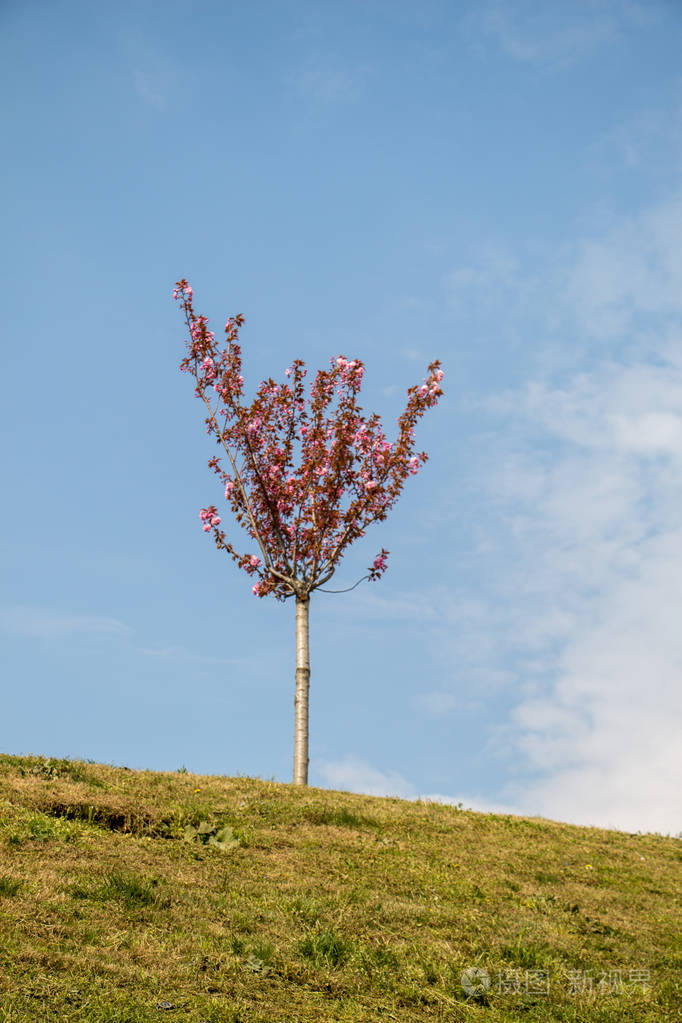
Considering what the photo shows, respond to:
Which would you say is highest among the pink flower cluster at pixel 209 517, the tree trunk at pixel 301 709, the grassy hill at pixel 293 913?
the pink flower cluster at pixel 209 517

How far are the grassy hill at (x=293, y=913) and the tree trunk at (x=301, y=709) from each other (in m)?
3.55

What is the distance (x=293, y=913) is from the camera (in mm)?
10883

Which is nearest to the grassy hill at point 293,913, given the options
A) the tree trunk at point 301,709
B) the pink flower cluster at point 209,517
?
the tree trunk at point 301,709

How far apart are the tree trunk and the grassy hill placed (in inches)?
140

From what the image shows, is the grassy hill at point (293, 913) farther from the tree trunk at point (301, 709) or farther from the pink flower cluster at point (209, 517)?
the pink flower cluster at point (209, 517)

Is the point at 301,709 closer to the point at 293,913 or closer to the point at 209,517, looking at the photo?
the point at 209,517

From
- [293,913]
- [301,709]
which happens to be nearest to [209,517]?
[301,709]

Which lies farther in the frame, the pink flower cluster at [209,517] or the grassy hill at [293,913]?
the pink flower cluster at [209,517]

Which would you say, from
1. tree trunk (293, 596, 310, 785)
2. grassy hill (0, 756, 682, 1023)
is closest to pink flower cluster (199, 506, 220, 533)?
tree trunk (293, 596, 310, 785)

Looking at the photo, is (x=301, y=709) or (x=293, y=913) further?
(x=301, y=709)

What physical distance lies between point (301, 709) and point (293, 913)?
31.5 feet

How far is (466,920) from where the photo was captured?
38.1ft

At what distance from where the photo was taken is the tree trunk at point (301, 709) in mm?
20125

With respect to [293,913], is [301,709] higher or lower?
higher
